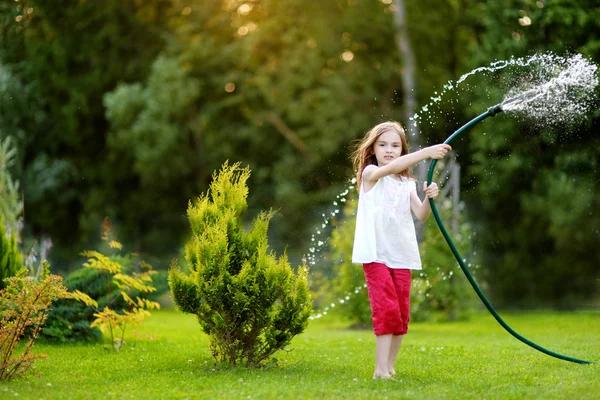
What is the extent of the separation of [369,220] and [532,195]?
1450cm

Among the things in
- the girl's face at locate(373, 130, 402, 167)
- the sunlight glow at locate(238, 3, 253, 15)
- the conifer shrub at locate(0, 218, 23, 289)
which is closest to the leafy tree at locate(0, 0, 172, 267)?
the sunlight glow at locate(238, 3, 253, 15)

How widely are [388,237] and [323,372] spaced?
1.17 m

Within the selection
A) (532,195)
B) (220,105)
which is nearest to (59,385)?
(532,195)

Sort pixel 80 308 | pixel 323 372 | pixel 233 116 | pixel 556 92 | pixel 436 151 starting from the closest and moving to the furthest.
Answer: pixel 436 151, pixel 323 372, pixel 80 308, pixel 556 92, pixel 233 116

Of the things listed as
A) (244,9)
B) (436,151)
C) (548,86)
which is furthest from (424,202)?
(244,9)

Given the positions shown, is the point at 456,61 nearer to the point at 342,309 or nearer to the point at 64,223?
the point at 64,223

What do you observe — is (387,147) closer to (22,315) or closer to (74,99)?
(22,315)

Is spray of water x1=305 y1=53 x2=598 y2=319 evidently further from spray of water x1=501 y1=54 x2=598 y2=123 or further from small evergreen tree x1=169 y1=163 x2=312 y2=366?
small evergreen tree x1=169 y1=163 x2=312 y2=366

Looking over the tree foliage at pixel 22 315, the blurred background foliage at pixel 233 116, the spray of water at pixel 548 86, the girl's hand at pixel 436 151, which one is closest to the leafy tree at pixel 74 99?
the blurred background foliage at pixel 233 116

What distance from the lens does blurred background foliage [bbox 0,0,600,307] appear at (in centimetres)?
2014

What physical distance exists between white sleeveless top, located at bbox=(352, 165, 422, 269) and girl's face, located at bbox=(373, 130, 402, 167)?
149 mm

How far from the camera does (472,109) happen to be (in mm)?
15859

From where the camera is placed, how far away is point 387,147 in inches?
225

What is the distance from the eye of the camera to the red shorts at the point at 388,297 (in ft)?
17.2
